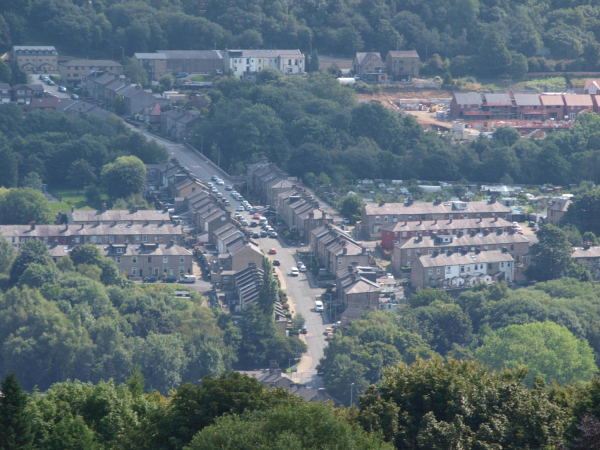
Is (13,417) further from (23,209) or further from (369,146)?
(369,146)

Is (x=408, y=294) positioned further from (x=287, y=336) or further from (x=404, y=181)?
(x=404, y=181)

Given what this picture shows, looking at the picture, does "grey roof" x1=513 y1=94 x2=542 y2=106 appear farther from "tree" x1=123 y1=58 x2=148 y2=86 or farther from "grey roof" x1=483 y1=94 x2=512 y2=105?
"tree" x1=123 y1=58 x2=148 y2=86

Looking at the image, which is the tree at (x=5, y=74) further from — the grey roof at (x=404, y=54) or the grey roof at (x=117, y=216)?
the grey roof at (x=404, y=54)

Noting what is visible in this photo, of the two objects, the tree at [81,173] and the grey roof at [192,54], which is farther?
the grey roof at [192,54]

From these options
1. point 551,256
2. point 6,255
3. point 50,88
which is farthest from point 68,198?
point 551,256

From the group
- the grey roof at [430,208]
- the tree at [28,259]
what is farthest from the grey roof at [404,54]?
the tree at [28,259]

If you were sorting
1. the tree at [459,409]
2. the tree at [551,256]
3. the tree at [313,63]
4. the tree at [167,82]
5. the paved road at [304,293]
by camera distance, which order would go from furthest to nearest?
1. the tree at [313,63]
2. the tree at [167,82]
3. the tree at [551,256]
4. the paved road at [304,293]
5. the tree at [459,409]

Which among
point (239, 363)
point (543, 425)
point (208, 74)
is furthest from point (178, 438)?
point (208, 74)
